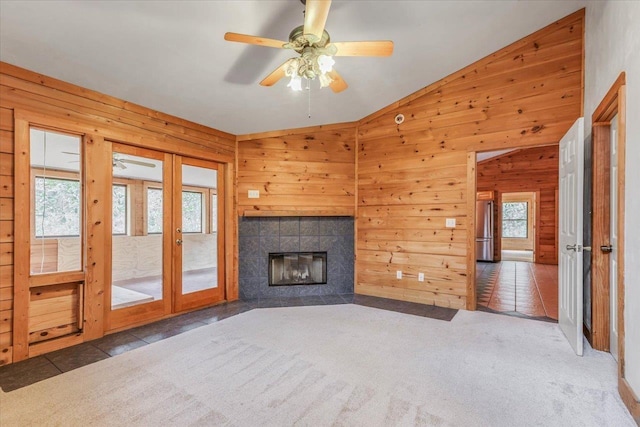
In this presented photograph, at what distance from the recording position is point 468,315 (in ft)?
11.6

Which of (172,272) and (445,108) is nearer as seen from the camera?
(172,272)

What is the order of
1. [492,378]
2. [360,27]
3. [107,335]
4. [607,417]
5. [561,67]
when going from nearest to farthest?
[607,417]
[492,378]
[360,27]
[107,335]
[561,67]

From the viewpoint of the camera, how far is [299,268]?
4617 millimetres

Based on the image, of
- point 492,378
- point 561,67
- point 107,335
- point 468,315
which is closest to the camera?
point 492,378

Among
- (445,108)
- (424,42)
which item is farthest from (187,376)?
(445,108)

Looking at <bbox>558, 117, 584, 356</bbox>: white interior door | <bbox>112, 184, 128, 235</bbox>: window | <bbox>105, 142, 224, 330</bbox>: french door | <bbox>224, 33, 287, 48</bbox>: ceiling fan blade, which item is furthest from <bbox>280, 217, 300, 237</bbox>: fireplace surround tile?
<bbox>558, 117, 584, 356</bbox>: white interior door

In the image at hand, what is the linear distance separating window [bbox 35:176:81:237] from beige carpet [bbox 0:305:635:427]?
48.5 inches

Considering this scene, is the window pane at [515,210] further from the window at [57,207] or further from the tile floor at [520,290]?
the window at [57,207]

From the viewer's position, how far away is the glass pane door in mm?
3699

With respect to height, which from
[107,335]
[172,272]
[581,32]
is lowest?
[107,335]

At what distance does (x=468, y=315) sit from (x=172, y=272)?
350 cm

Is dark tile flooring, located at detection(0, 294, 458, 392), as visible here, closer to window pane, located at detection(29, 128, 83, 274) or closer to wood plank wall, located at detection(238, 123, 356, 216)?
window pane, located at detection(29, 128, 83, 274)

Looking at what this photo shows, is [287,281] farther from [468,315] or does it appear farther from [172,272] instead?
[468,315]

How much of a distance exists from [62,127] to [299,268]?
3.17m
